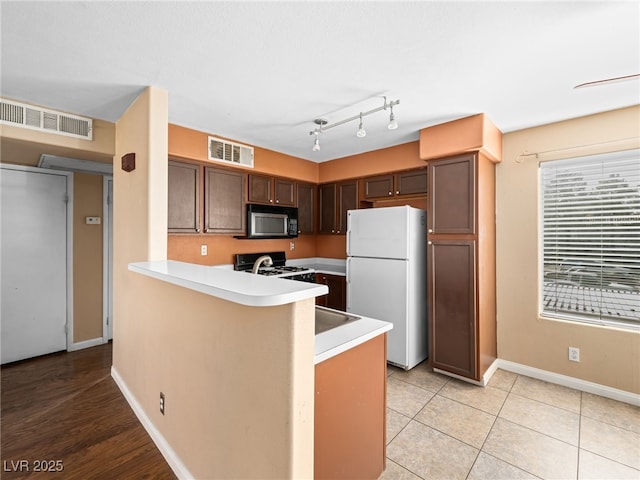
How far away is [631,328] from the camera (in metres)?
2.54

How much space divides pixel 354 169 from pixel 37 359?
13.8ft

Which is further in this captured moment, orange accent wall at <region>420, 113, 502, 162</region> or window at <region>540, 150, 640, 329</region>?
orange accent wall at <region>420, 113, 502, 162</region>

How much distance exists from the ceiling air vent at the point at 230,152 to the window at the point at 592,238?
10.2ft

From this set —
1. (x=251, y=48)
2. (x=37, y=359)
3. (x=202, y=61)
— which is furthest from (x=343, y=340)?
(x=37, y=359)

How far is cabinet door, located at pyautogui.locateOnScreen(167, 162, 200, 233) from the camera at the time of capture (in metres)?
2.98

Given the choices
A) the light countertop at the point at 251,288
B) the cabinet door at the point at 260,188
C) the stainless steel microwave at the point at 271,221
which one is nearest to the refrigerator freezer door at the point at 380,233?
the stainless steel microwave at the point at 271,221

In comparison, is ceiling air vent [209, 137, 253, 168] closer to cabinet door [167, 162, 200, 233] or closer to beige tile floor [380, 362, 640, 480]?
cabinet door [167, 162, 200, 233]

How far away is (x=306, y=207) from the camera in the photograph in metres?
4.41

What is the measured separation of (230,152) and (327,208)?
1.61 m

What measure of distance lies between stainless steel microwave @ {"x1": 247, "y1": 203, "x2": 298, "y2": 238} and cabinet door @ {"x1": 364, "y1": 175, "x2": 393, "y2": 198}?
3.36ft

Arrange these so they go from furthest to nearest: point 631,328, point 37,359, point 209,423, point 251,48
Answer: point 37,359, point 631,328, point 251,48, point 209,423

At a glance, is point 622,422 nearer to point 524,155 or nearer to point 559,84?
point 524,155

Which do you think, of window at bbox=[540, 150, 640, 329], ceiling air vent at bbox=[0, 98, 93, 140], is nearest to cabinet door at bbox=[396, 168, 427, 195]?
window at bbox=[540, 150, 640, 329]

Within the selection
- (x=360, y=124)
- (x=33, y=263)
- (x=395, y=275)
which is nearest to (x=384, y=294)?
(x=395, y=275)
